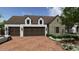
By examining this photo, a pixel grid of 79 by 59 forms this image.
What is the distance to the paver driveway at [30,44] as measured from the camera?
11.5 meters

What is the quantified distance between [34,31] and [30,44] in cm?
124

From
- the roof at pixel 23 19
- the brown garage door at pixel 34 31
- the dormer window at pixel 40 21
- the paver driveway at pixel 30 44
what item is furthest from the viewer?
the brown garage door at pixel 34 31

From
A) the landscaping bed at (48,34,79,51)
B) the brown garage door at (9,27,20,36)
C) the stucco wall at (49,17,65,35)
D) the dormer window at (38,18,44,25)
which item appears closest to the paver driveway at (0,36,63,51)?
the landscaping bed at (48,34,79,51)

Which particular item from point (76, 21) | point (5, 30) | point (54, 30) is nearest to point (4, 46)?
point (5, 30)

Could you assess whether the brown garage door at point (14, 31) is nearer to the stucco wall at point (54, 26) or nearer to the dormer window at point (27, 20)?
the dormer window at point (27, 20)

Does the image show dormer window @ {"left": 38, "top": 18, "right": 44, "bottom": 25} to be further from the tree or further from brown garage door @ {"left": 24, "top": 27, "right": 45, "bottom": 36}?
the tree

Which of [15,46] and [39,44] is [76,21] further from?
[15,46]

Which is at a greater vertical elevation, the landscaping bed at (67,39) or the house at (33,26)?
the house at (33,26)

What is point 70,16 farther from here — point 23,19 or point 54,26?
point 23,19

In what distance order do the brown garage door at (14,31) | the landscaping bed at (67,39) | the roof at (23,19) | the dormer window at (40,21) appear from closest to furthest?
the landscaping bed at (67,39)
the roof at (23,19)
the dormer window at (40,21)
the brown garage door at (14,31)

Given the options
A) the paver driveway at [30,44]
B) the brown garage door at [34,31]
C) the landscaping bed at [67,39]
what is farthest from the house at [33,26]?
the paver driveway at [30,44]
